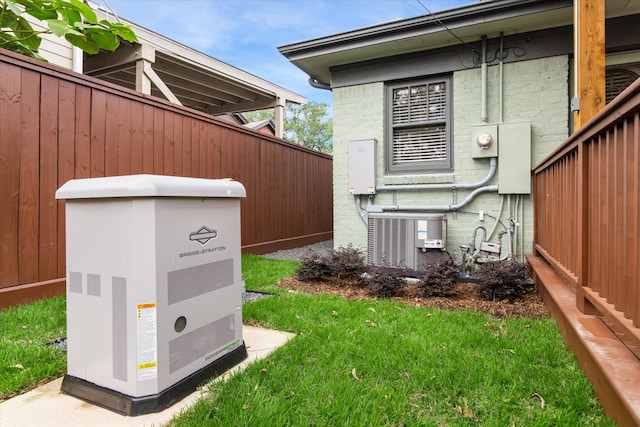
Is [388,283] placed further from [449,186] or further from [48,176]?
[48,176]

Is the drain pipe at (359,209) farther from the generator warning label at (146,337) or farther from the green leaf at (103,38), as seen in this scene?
the generator warning label at (146,337)

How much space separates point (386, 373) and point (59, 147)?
3238 millimetres

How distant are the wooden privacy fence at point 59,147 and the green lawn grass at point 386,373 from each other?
0.50 metres

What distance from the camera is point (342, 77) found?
5.13 metres

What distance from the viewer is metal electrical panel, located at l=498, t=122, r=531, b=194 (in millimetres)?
4086

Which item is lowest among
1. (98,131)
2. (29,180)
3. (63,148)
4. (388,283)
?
(388,283)

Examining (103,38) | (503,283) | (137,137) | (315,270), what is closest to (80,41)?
(103,38)

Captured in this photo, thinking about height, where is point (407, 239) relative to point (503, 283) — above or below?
above

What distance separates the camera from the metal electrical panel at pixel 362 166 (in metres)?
4.86

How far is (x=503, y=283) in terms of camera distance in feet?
10.2

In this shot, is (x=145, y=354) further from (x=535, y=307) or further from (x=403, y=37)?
(x=403, y=37)

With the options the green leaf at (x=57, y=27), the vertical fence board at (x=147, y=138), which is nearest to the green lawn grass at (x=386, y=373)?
the vertical fence board at (x=147, y=138)

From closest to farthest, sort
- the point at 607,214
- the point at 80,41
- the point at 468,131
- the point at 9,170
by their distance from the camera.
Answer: the point at 607,214
the point at 80,41
the point at 9,170
the point at 468,131

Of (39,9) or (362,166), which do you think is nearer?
(39,9)
